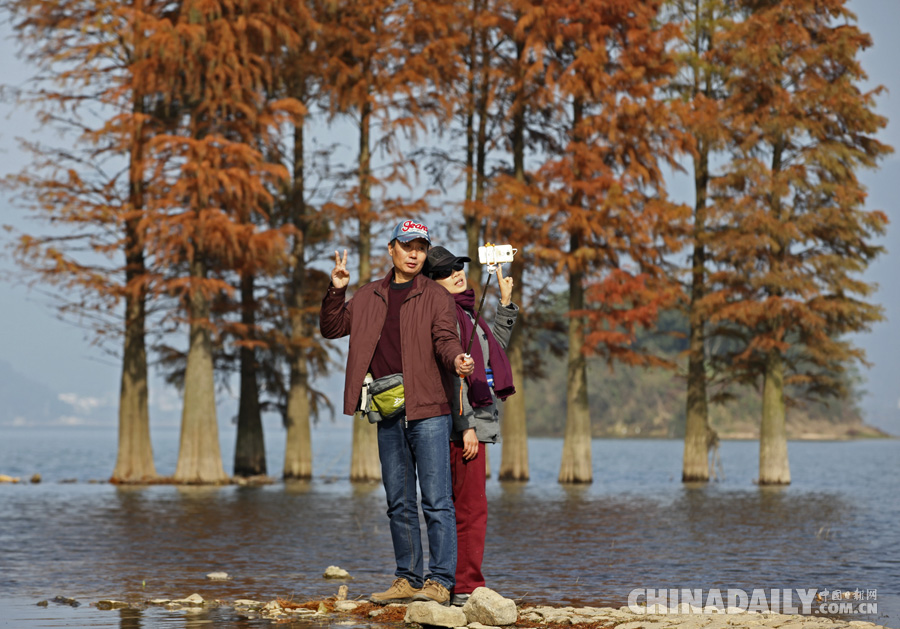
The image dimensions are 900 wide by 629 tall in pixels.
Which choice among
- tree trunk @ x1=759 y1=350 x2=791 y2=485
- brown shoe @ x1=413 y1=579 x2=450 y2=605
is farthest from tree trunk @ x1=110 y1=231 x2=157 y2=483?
brown shoe @ x1=413 y1=579 x2=450 y2=605

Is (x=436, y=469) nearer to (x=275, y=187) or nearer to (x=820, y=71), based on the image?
(x=275, y=187)

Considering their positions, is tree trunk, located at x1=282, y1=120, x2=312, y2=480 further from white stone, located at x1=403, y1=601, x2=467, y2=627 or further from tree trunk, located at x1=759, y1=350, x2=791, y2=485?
white stone, located at x1=403, y1=601, x2=467, y2=627

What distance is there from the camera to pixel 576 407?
3114cm

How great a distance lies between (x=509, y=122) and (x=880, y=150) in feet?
32.3

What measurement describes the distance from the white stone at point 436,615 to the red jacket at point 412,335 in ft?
4.06

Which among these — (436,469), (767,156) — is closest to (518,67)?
(767,156)

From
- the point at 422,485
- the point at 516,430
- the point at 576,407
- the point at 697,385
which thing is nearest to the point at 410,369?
the point at 422,485

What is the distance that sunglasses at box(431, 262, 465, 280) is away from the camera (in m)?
8.52

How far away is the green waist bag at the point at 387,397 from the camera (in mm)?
8031

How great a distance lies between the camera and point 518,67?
102ft

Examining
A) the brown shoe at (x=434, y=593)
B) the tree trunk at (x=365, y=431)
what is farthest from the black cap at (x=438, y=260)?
the tree trunk at (x=365, y=431)

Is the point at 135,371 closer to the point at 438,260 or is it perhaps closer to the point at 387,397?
the point at 438,260

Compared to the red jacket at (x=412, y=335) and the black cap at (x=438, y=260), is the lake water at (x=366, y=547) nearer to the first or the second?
the red jacket at (x=412, y=335)

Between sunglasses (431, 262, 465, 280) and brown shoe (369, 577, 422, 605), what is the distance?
7.23 ft
